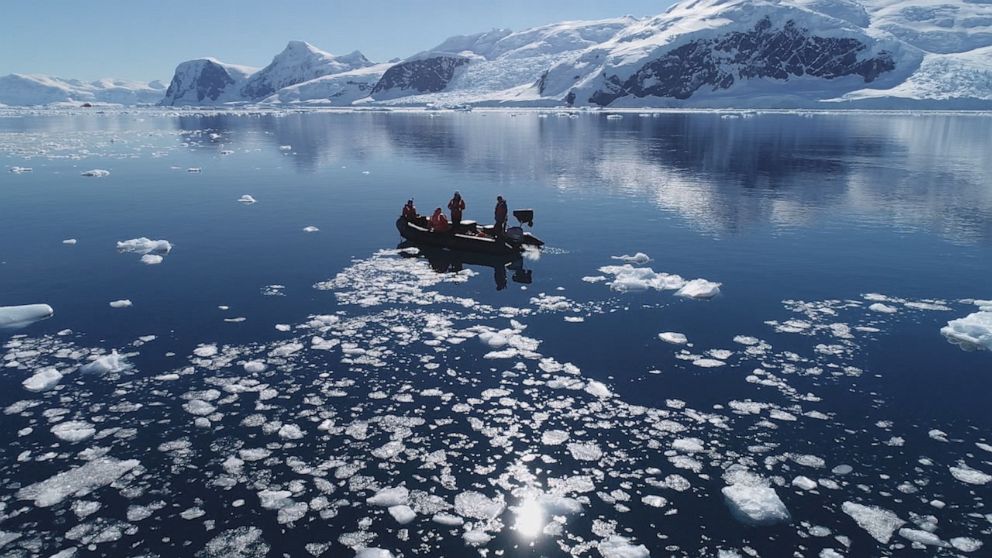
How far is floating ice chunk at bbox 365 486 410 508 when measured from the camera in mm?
9836

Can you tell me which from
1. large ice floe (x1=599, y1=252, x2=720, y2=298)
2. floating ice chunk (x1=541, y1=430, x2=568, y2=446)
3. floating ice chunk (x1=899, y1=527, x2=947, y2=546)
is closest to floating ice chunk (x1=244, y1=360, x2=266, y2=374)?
floating ice chunk (x1=541, y1=430, x2=568, y2=446)

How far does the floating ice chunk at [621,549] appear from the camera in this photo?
8.78 metres

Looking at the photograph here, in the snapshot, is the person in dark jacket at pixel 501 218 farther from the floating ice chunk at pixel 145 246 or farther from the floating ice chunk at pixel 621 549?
the floating ice chunk at pixel 621 549

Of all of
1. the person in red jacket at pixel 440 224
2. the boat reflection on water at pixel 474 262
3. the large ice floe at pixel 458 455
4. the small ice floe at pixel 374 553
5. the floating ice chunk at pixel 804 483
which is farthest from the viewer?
the person in red jacket at pixel 440 224

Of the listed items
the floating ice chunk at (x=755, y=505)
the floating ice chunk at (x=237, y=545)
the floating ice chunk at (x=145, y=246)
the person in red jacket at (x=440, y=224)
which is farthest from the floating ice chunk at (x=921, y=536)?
the floating ice chunk at (x=145, y=246)

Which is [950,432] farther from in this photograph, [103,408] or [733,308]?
[103,408]

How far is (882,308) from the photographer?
18484mm

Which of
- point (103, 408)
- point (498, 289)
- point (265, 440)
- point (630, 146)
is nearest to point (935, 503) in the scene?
point (265, 440)

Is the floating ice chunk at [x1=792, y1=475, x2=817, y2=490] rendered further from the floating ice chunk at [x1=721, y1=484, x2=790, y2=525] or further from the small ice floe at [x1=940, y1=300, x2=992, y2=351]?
the small ice floe at [x1=940, y1=300, x2=992, y2=351]

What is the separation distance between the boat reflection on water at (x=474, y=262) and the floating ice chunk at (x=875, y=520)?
1278cm

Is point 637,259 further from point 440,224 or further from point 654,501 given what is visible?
point 654,501

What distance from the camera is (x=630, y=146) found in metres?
69.6

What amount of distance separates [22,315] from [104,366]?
16.7ft

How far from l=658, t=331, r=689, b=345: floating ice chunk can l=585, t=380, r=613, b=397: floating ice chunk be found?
3225mm
